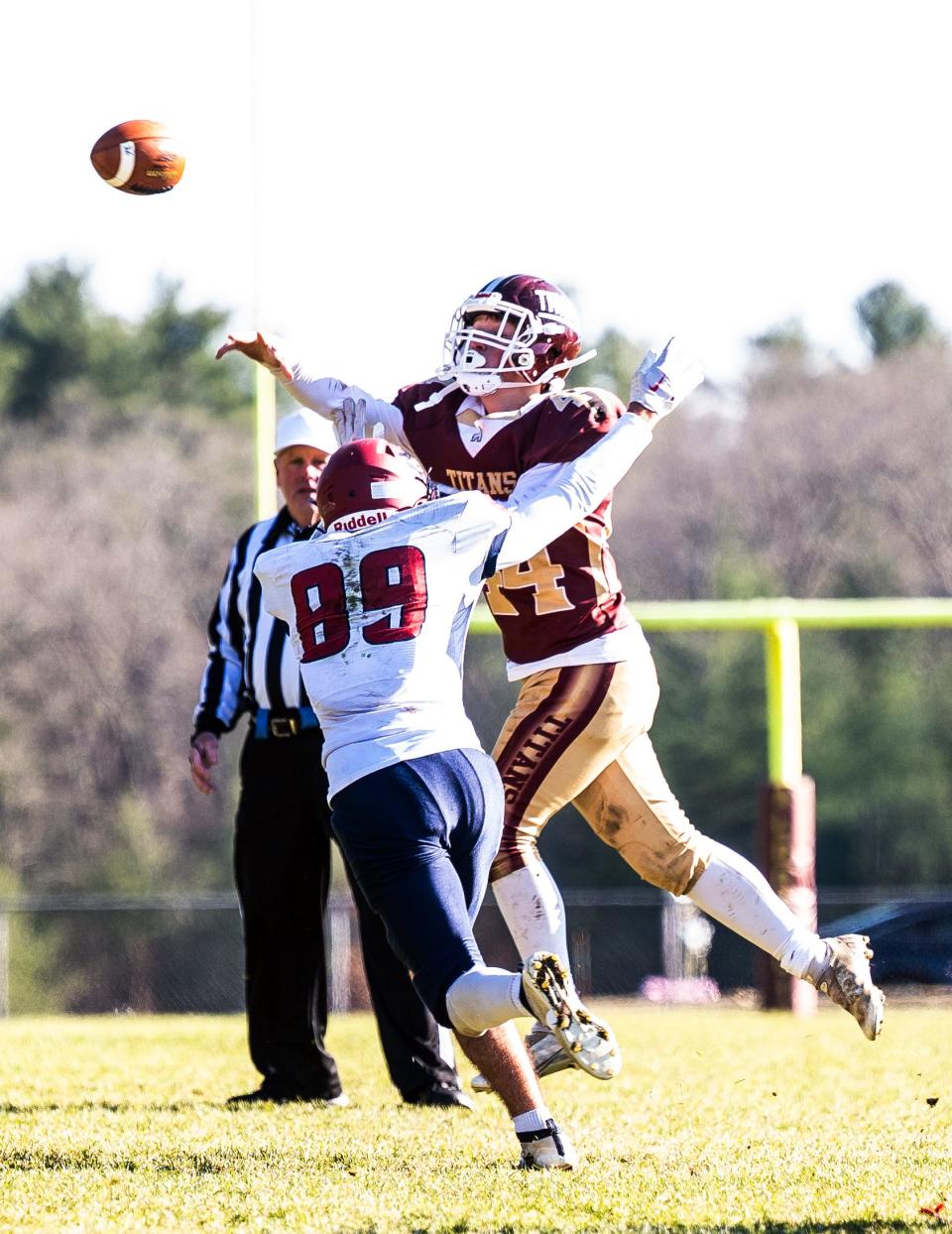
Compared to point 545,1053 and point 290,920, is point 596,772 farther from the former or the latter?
point 290,920

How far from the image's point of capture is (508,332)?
15.9 feet

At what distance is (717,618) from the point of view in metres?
9.45

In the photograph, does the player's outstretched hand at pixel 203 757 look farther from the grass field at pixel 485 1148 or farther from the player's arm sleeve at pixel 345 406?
the player's arm sleeve at pixel 345 406

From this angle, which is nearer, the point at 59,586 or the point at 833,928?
the point at 833,928

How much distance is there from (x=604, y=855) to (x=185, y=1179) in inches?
864

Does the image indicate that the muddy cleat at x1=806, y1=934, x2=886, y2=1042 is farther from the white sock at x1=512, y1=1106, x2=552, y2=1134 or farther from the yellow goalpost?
the yellow goalpost

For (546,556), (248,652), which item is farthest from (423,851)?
(248,652)

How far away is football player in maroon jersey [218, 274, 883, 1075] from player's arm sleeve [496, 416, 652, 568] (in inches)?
8.5

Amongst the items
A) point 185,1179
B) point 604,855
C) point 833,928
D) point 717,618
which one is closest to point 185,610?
point 604,855

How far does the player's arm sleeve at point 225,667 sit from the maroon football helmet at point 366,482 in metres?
1.53

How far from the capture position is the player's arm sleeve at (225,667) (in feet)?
18.5

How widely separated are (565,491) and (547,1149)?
141 cm

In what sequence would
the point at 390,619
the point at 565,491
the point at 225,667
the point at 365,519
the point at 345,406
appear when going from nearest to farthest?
the point at 390,619
the point at 365,519
the point at 565,491
the point at 345,406
the point at 225,667

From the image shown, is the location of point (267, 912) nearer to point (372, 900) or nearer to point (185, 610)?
point (372, 900)
